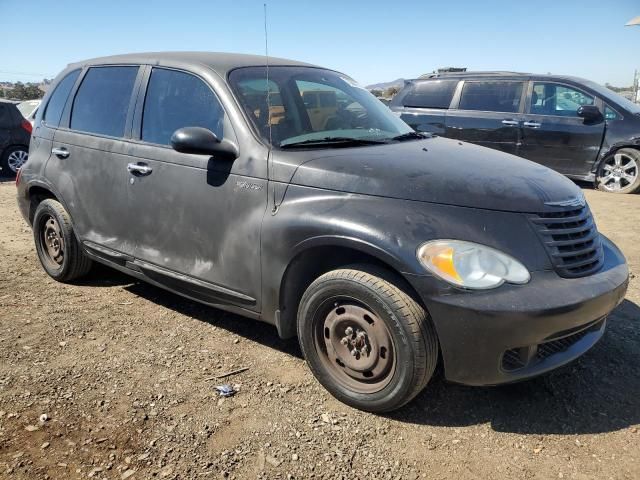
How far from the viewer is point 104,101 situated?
3963 millimetres

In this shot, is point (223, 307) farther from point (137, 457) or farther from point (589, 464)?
point (589, 464)

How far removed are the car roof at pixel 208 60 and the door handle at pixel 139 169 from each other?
0.74 meters

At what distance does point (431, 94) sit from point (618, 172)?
130 inches

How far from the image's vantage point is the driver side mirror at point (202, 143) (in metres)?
2.94

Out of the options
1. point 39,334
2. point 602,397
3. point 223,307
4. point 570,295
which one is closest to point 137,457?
point 223,307

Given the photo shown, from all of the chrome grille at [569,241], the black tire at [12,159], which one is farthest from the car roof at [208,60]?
the black tire at [12,159]

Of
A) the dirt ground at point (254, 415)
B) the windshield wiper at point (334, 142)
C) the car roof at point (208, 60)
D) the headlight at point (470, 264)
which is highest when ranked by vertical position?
the car roof at point (208, 60)

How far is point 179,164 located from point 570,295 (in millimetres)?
2334

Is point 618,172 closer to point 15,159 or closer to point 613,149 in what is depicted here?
point 613,149

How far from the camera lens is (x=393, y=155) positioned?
2959mm

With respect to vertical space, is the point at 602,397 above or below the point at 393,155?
below

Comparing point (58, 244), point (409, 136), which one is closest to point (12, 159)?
point (58, 244)

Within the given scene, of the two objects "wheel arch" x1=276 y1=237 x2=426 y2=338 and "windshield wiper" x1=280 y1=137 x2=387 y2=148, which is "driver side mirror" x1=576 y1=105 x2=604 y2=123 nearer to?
"windshield wiper" x1=280 y1=137 x2=387 y2=148

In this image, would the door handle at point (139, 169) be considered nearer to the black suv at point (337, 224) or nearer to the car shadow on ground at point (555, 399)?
the black suv at point (337, 224)
